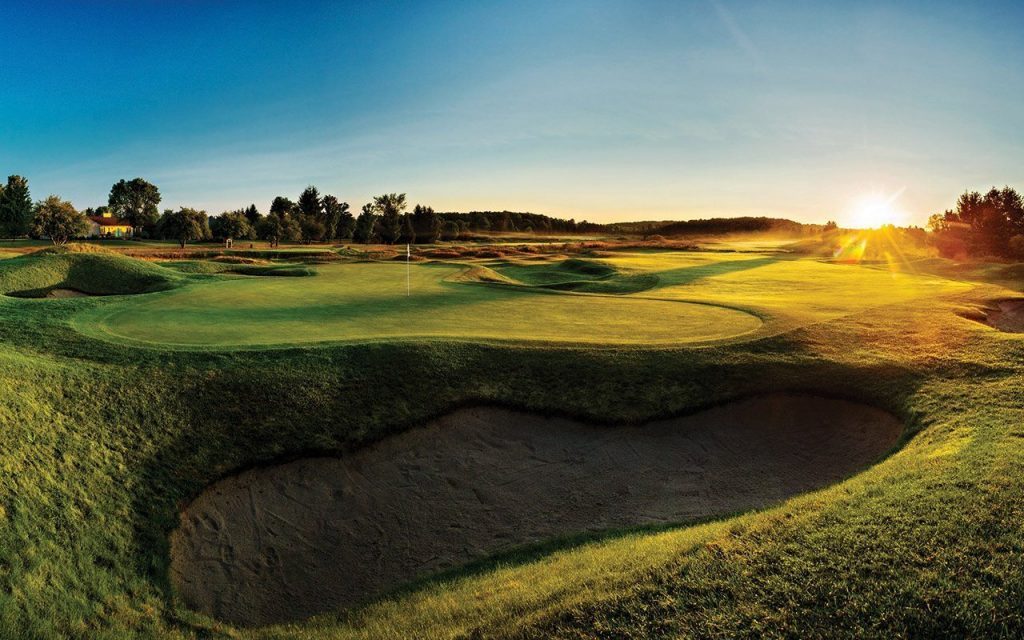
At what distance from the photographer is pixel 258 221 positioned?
101188 mm

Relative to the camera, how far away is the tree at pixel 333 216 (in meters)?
112

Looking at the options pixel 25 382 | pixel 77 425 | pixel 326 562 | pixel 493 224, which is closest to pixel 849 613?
pixel 326 562

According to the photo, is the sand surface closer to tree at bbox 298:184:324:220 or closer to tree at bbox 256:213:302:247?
tree at bbox 256:213:302:247

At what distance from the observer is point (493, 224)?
157 metres

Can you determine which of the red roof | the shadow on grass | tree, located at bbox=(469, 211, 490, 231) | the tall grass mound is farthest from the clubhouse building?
the shadow on grass

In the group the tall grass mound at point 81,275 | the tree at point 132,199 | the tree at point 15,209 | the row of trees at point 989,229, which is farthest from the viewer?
the tree at point 132,199

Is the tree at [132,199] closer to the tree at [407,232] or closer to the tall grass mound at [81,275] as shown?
the tree at [407,232]

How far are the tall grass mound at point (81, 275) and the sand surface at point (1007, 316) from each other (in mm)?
34459

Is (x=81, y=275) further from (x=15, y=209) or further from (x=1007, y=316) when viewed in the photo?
(x=15, y=209)

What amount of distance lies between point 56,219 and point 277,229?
98.2 ft

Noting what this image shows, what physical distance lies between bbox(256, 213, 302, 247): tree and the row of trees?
9682 cm

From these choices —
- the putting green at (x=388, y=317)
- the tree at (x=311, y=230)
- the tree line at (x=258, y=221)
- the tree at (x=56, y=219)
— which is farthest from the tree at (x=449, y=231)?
the putting green at (x=388, y=317)

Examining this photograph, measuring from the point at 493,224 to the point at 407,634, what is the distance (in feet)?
506

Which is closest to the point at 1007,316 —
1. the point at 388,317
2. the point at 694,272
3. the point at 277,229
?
the point at 694,272
